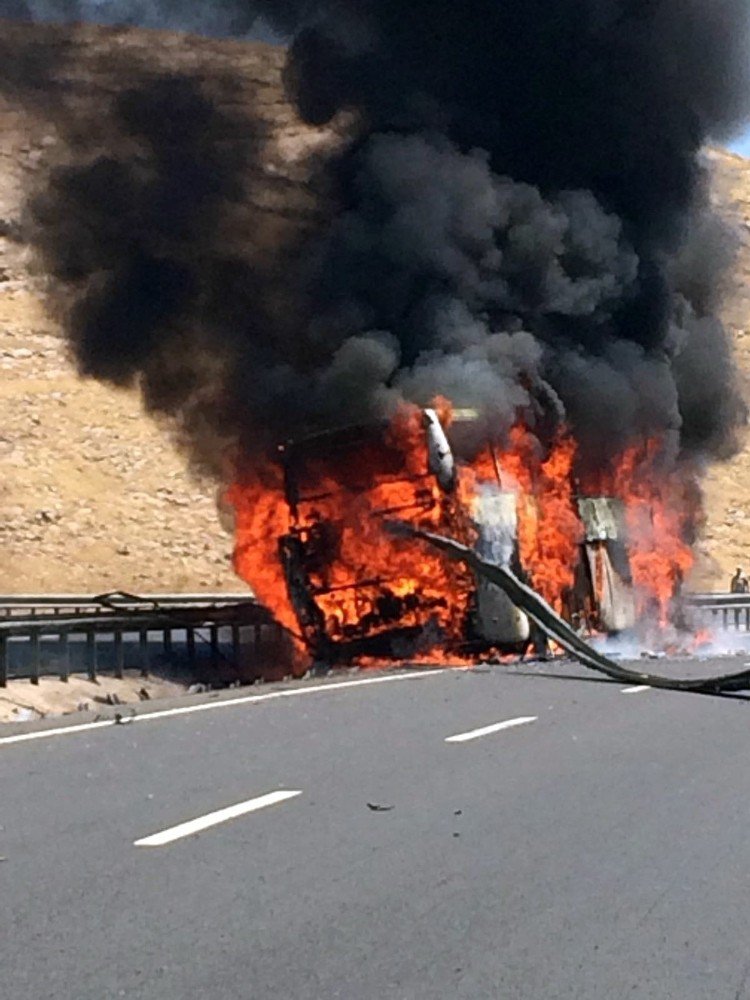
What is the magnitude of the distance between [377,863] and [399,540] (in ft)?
46.9

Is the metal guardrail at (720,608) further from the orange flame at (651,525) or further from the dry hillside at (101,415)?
the dry hillside at (101,415)

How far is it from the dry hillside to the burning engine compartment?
6.26m

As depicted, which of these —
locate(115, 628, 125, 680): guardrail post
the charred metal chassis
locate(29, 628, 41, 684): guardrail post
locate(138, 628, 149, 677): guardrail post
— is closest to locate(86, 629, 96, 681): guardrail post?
locate(115, 628, 125, 680): guardrail post

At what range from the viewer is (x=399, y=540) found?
2228 centimetres

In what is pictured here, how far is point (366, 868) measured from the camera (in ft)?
26.0

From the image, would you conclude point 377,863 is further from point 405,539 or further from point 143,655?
point 405,539

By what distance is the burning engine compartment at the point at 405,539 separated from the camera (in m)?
22.3

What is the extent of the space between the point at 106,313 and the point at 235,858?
20.9m

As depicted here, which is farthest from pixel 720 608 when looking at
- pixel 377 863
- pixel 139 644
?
pixel 377 863

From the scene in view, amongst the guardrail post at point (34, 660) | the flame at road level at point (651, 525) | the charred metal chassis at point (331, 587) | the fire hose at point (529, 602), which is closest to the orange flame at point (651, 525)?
the flame at road level at point (651, 525)

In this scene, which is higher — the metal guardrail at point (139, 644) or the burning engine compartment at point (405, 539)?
the burning engine compartment at point (405, 539)

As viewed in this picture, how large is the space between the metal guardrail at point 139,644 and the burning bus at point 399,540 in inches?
22.5

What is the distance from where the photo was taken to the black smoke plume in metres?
26.1

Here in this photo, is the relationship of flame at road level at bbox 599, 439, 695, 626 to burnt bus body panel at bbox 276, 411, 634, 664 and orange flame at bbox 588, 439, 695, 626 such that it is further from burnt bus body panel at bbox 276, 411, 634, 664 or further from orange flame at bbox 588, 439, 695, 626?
burnt bus body panel at bbox 276, 411, 634, 664
